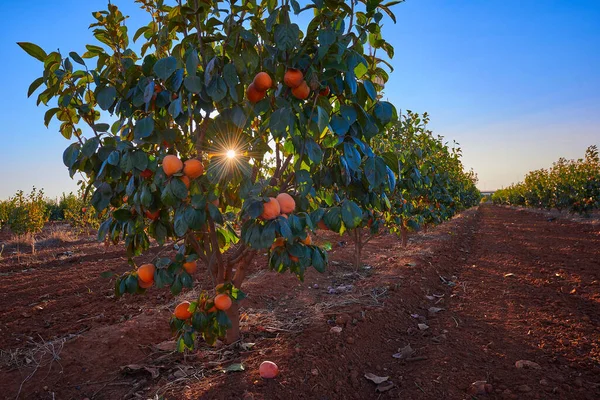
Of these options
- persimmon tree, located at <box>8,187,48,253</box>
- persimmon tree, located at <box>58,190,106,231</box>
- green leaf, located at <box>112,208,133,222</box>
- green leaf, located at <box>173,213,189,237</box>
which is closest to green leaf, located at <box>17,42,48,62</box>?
green leaf, located at <box>112,208,133,222</box>

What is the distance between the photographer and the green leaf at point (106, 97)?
6.03 ft

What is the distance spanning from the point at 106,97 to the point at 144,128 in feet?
0.97

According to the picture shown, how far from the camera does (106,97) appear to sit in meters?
1.86

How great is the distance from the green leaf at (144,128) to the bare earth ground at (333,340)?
1.47 meters

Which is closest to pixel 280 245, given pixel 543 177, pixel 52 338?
pixel 52 338

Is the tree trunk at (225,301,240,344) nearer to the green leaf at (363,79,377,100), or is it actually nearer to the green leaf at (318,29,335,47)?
the green leaf at (363,79,377,100)

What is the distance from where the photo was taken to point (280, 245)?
6.16 feet

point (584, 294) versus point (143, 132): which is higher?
point (143, 132)

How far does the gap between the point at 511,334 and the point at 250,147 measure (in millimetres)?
2720

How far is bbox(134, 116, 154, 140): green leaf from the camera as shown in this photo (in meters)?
1.76

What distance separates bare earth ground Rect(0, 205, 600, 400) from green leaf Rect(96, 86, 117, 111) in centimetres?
165

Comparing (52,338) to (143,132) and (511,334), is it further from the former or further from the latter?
(511,334)

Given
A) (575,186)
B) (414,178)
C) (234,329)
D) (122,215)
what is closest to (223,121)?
(122,215)

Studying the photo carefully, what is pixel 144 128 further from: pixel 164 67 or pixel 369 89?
pixel 369 89
